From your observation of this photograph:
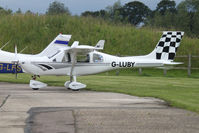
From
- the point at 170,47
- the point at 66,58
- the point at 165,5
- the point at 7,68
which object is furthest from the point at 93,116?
the point at 165,5

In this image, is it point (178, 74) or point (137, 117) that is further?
point (178, 74)

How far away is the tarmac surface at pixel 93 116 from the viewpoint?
843 cm

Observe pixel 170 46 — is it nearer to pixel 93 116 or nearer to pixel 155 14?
pixel 93 116

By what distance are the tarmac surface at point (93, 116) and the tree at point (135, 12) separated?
8925cm

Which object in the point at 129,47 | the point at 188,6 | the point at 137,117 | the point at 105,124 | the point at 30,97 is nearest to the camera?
A: the point at 105,124

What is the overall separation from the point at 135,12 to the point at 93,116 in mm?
93964

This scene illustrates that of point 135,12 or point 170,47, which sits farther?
point 135,12

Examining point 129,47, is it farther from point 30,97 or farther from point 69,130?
point 69,130

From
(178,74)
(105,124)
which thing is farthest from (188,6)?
(105,124)

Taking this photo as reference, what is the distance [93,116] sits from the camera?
9.89 meters

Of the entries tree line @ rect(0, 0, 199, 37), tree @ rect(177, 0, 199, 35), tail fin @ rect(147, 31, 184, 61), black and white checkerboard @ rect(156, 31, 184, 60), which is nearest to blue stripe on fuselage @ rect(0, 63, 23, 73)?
tail fin @ rect(147, 31, 184, 61)

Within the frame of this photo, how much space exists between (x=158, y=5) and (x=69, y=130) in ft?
303

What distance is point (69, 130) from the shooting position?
27.0ft

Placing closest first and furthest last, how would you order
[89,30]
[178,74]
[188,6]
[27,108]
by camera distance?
[27,108], [178,74], [89,30], [188,6]
